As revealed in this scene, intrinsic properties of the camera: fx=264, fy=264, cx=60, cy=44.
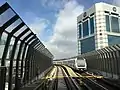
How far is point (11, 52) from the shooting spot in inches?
466

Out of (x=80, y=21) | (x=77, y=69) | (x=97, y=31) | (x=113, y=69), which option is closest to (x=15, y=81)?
(x=113, y=69)

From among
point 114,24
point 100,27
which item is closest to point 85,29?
point 100,27

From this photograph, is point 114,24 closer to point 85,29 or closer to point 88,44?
point 85,29

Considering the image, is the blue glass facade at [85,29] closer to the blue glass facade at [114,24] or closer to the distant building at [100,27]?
the distant building at [100,27]

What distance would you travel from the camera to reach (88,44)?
483 feet

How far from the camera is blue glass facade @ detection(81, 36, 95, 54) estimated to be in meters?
144

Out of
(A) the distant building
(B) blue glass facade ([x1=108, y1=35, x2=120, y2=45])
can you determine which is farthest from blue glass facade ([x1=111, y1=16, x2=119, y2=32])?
(B) blue glass facade ([x1=108, y1=35, x2=120, y2=45])

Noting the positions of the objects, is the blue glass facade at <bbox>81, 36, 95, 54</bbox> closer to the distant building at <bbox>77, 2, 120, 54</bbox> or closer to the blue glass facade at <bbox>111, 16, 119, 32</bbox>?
the distant building at <bbox>77, 2, 120, 54</bbox>

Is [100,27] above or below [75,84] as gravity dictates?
above

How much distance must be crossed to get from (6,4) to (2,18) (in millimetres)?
555

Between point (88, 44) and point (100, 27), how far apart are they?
11.5 meters

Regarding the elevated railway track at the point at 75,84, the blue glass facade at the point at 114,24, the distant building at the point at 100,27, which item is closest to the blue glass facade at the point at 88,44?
the distant building at the point at 100,27

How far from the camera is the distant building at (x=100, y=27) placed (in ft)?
463

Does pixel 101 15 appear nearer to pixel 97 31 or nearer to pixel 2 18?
pixel 97 31
